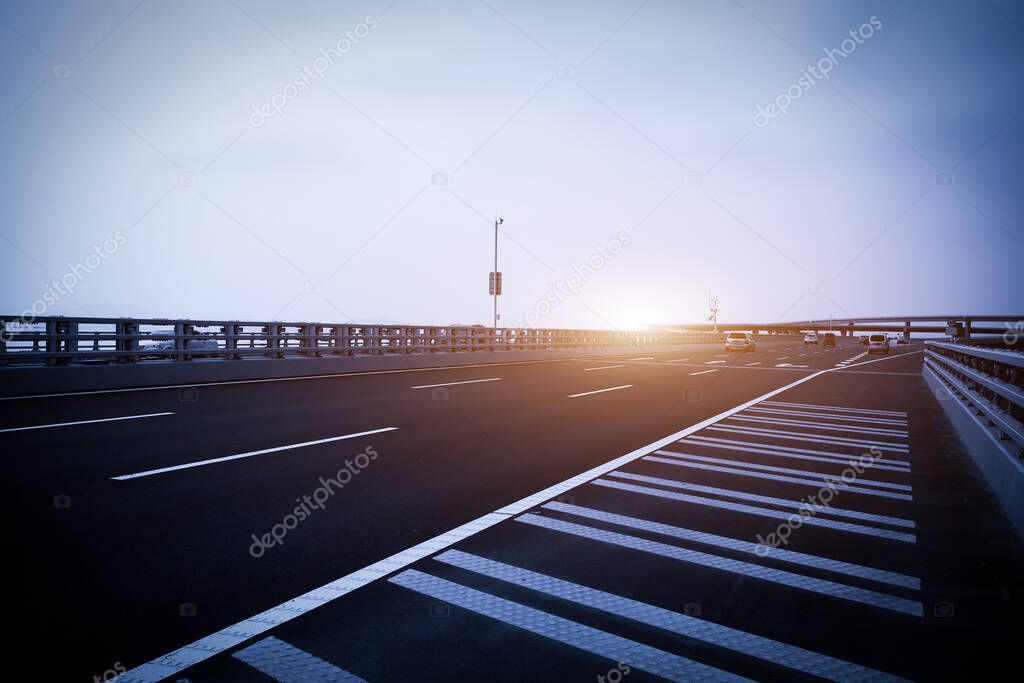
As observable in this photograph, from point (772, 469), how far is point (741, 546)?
2969mm

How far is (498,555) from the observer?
4.36m

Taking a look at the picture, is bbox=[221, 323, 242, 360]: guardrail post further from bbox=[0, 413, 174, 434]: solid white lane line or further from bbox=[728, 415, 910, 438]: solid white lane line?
bbox=[728, 415, 910, 438]: solid white lane line

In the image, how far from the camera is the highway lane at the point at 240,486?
143 inches

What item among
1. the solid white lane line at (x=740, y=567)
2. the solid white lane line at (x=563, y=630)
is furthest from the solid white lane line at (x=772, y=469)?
the solid white lane line at (x=563, y=630)

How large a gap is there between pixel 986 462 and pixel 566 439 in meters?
5.04

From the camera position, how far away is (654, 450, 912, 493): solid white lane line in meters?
6.69

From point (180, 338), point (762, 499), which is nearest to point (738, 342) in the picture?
point (180, 338)

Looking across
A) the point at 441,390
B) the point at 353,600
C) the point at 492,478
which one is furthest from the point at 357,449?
the point at 441,390

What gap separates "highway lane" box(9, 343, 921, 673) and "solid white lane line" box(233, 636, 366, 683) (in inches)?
16.0

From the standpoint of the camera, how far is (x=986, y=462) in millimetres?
7117
